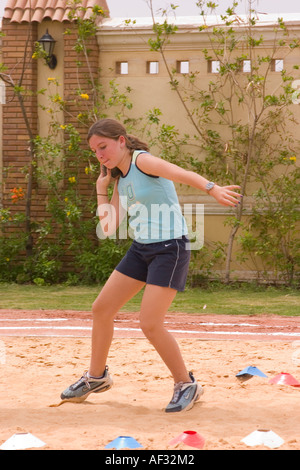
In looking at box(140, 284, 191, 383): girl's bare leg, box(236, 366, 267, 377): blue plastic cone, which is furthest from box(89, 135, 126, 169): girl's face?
box(236, 366, 267, 377): blue plastic cone

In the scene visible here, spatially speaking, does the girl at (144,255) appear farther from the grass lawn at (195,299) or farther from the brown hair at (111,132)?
the grass lawn at (195,299)

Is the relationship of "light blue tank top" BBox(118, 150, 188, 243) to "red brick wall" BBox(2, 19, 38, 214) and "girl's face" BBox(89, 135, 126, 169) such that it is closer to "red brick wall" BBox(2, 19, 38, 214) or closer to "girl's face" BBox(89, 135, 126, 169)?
"girl's face" BBox(89, 135, 126, 169)

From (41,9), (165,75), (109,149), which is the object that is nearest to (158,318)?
(109,149)

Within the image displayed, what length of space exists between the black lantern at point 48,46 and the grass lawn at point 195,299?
3.66 m

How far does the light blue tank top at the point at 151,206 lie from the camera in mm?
4465

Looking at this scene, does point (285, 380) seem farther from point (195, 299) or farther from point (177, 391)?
point (195, 299)

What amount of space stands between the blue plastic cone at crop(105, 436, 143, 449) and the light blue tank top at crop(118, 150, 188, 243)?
1.28m

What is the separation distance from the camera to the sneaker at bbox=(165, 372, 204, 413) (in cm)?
452

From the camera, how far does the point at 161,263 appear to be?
4.43m

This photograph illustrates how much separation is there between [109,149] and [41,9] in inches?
318

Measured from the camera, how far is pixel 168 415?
445cm
